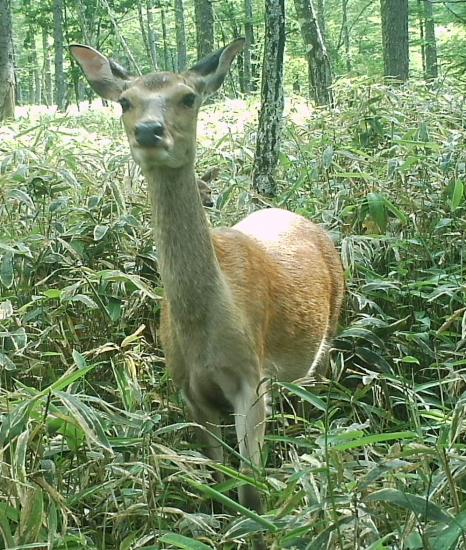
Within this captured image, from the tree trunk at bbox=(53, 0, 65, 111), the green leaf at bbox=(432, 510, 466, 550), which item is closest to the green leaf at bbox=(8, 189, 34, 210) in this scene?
the green leaf at bbox=(432, 510, 466, 550)

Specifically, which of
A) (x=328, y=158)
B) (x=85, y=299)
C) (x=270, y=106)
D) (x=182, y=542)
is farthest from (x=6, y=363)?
(x=270, y=106)

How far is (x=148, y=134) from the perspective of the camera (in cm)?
394

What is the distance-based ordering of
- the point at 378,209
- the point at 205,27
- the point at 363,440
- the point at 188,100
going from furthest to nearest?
the point at 205,27, the point at 378,209, the point at 188,100, the point at 363,440

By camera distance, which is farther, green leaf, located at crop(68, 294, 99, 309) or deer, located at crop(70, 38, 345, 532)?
green leaf, located at crop(68, 294, 99, 309)

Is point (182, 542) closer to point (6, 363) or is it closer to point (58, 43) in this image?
point (6, 363)

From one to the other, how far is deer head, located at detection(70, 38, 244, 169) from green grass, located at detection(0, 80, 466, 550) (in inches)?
32.2

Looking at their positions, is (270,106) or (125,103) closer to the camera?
(125,103)

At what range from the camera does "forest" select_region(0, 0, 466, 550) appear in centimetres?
299

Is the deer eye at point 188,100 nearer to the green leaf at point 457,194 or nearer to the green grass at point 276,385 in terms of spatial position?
the green grass at point 276,385

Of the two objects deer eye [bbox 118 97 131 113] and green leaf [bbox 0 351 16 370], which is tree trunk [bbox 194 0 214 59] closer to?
deer eye [bbox 118 97 131 113]

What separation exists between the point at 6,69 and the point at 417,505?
12741 mm

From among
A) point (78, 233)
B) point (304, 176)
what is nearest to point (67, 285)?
point (78, 233)

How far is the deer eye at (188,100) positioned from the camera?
430 cm

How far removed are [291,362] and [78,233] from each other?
147cm
